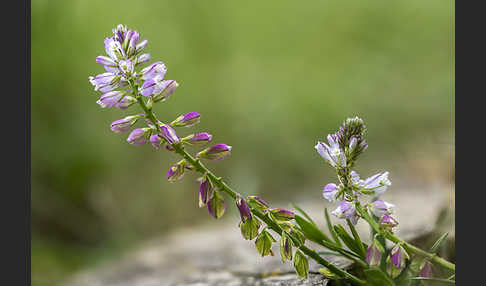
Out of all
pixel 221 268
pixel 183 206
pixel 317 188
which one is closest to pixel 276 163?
pixel 317 188

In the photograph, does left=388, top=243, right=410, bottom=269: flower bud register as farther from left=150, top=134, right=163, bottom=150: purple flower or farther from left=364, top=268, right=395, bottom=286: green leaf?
left=150, top=134, right=163, bottom=150: purple flower

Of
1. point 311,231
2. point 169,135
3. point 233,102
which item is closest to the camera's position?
point 169,135

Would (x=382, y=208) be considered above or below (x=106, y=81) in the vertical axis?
below


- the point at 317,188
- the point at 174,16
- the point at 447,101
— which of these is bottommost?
the point at 317,188

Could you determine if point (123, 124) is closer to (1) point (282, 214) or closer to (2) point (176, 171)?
(2) point (176, 171)

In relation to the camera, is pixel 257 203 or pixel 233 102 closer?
pixel 257 203

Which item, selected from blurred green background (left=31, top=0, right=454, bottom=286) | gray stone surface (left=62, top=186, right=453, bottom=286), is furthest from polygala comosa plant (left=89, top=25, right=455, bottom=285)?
blurred green background (left=31, top=0, right=454, bottom=286)

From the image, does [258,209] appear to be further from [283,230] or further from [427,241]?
[427,241]

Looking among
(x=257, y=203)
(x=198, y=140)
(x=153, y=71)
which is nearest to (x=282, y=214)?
→ (x=257, y=203)
